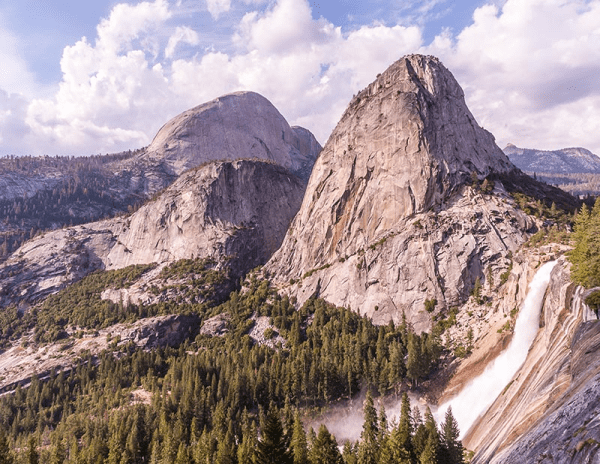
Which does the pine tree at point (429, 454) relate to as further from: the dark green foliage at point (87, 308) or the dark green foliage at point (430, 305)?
the dark green foliage at point (87, 308)

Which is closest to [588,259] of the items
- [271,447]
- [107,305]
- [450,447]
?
[450,447]

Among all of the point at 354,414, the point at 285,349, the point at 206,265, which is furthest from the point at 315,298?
the point at 206,265

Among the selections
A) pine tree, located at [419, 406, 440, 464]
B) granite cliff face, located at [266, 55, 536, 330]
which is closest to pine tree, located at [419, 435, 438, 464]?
pine tree, located at [419, 406, 440, 464]

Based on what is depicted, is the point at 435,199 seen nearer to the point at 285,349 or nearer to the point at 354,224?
the point at 354,224

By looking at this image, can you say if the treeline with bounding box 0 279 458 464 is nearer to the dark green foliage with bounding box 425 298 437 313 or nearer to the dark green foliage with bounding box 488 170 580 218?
the dark green foliage with bounding box 425 298 437 313

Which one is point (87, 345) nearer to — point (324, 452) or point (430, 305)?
point (324, 452)
